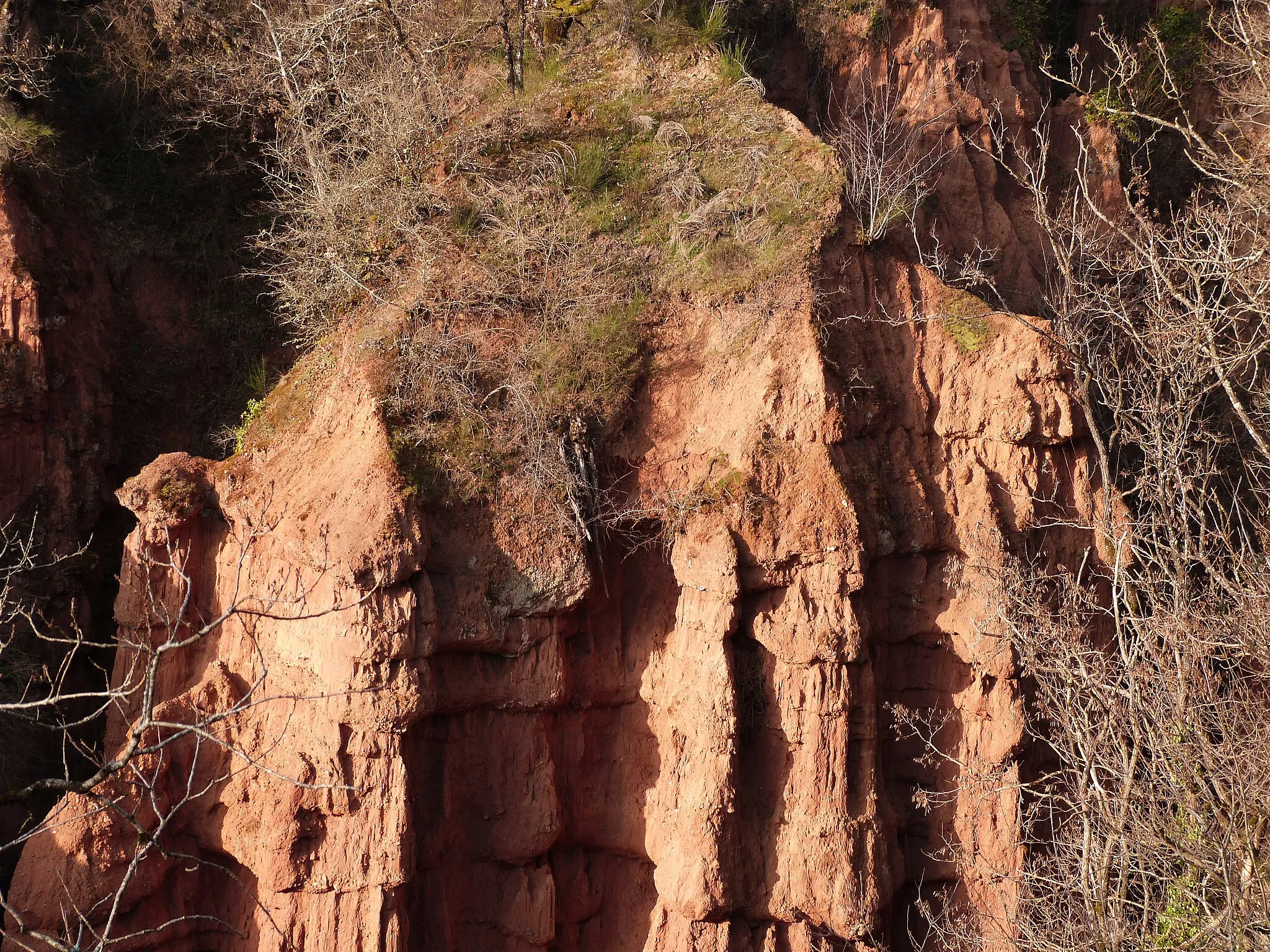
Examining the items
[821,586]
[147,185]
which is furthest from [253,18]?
[821,586]

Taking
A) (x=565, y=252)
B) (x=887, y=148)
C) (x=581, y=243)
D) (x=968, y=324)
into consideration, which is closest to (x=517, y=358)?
(x=565, y=252)

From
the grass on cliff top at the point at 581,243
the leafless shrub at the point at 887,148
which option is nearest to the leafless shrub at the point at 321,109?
the grass on cliff top at the point at 581,243

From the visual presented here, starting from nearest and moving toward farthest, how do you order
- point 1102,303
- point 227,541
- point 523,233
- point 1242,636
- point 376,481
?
1. point 1242,636
2. point 376,481
3. point 227,541
4. point 523,233
5. point 1102,303

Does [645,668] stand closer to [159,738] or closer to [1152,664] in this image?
[159,738]

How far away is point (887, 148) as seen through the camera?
13281 mm

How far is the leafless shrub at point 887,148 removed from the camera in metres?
11.3

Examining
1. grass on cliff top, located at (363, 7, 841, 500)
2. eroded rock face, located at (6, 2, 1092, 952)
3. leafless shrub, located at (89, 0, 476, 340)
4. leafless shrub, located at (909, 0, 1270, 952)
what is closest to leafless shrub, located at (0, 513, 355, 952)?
eroded rock face, located at (6, 2, 1092, 952)

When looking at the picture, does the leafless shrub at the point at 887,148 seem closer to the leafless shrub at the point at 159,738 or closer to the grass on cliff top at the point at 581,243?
the grass on cliff top at the point at 581,243

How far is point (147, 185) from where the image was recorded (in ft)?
45.0

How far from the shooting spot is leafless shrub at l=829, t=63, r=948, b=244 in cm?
1131

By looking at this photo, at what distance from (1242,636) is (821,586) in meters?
3.37

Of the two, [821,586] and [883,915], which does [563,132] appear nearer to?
[821,586]

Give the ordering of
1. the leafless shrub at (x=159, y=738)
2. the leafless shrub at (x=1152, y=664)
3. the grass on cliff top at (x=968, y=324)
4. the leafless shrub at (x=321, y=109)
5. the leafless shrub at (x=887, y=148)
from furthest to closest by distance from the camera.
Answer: the leafless shrub at (x=321, y=109), the leafless shrub at (x=887, y=148), the grass on cliff top at (x=968, y=324), the leafless shrub at (x=159, y=738), the leafless shrub at (x=1152, y=664)

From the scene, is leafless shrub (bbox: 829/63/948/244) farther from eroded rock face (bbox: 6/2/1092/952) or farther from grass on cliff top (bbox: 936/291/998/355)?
grass on cliff top (bbox: 936/291/998/355)
